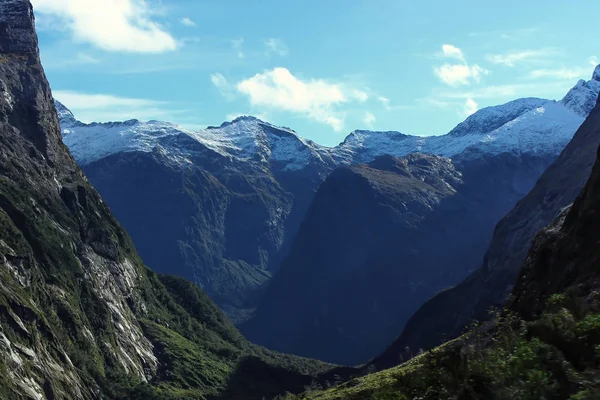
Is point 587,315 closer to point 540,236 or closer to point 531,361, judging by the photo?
point 531,361

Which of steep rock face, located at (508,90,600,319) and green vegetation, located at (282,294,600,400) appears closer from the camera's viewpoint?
green vegetation, located at (282,294,600,400)

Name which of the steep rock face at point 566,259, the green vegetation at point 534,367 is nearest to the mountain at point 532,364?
the green vegetation at point 534,367

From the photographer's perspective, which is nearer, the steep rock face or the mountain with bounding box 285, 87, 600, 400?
the mountain with bounding box 285, 87, 600, 400

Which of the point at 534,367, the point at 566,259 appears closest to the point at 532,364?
the point at 534,367

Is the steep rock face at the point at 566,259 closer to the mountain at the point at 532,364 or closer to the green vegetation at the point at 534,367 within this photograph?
the mountain at the point at 532,364

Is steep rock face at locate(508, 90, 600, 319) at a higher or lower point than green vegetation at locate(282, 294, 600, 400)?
higher

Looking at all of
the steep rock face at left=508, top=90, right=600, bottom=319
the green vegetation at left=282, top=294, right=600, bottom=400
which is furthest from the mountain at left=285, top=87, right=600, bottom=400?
the steep rock face at left=508, top=90, right=600, bottom=319

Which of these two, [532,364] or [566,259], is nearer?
[532,364]

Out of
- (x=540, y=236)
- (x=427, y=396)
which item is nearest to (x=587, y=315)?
(x=427, y=396)

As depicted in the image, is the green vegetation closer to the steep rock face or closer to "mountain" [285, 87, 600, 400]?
"mountain" [285, 87, 600, 400]

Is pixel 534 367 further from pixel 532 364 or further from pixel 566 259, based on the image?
pixel 566 259

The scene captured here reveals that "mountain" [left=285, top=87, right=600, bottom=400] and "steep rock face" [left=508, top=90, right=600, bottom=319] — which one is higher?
"steep rock face" [left=508, top=90, right=600, bottom=319]
